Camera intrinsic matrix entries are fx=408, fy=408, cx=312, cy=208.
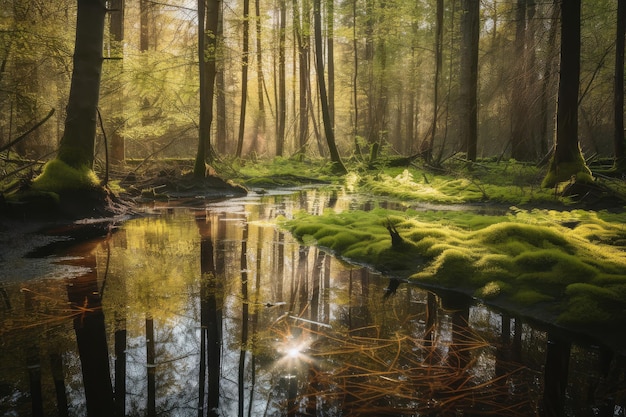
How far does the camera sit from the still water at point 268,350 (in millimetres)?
2189

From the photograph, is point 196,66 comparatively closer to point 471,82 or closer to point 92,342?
point 471,82

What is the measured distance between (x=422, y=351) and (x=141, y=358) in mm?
1864

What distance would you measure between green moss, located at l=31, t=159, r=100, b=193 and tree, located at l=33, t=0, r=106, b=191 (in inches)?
0.7

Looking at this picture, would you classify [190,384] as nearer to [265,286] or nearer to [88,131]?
[265,286]

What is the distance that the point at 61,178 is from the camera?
7398 mm

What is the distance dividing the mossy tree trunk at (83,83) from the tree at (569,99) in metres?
9.73

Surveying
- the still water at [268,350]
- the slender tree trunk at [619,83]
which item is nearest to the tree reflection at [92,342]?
the still water at [268,350]

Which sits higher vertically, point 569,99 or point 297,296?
point 569,99

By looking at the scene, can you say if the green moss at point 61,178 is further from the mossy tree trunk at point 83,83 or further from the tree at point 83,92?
the mossy tree trunk at point 83,83

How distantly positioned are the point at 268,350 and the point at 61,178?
6.47 meters

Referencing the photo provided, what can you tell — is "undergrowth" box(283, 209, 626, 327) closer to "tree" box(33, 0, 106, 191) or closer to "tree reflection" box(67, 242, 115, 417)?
"tree reflection" box(67, 242, 115, 417)

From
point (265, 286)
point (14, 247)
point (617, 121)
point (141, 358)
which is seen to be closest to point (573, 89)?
point (617, 121)

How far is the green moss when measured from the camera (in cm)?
723

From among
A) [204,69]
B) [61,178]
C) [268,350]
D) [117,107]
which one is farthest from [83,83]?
[117,107]
